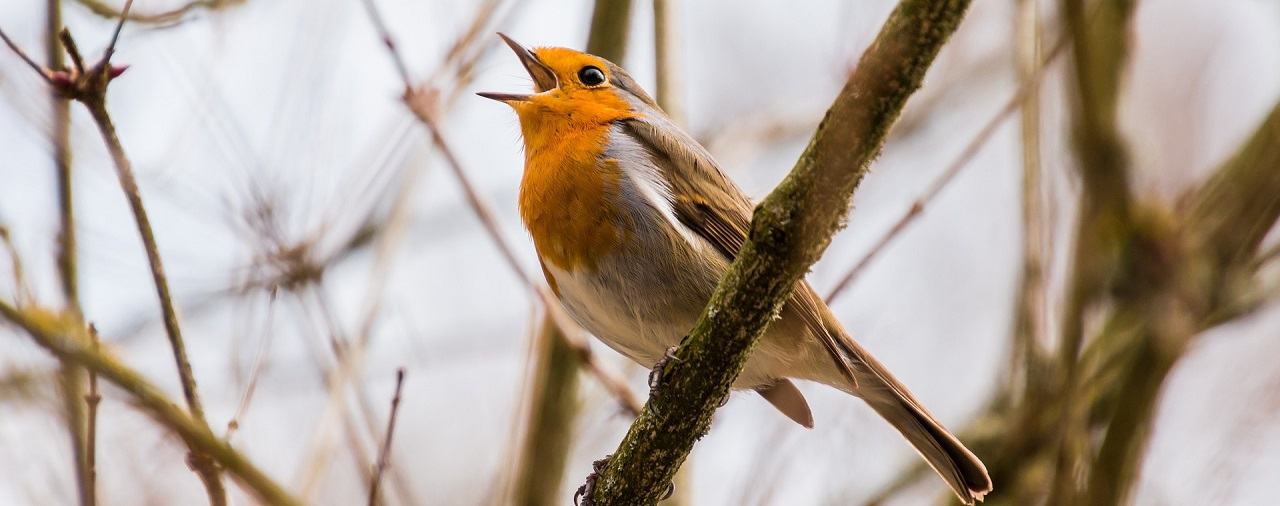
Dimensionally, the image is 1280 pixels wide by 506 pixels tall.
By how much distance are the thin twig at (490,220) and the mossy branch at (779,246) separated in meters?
1.21

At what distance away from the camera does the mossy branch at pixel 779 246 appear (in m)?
2.01

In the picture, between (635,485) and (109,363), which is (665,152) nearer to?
(635,485)

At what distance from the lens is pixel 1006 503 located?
14.0ft

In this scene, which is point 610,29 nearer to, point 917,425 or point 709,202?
point 709,202

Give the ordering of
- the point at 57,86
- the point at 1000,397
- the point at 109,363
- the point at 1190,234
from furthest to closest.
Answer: the point at 1000,397 < the point at 1190,234 < the point at 109,363 < the point at 57,86

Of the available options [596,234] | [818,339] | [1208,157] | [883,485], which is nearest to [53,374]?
[596,234]

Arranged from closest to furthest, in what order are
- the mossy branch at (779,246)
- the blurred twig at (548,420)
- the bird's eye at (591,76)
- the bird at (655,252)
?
the mossy branch at (779,246) < the bird at (655,252) < the bird's eye at (591,76) < the blurred twig at (548,420)

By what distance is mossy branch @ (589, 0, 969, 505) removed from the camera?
2.01 metres

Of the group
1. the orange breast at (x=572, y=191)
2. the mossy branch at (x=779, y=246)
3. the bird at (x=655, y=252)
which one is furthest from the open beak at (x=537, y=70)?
the mossy branch at (x=779, y=246)

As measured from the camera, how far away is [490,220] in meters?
3.91

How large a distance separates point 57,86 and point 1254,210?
3648 millimetres

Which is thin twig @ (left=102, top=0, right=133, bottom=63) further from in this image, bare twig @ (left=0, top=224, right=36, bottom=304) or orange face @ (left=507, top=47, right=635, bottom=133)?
orange face @ (left=507, top=47, right=635, bottom=133)

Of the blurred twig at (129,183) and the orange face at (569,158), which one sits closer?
the blurred twig at (129,183)

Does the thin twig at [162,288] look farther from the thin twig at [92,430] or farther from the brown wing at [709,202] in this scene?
the brown wing at [709,202]
